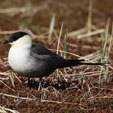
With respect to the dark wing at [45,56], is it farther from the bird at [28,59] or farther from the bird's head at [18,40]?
the bird's head at [18,40]

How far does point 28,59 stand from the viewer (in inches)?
199

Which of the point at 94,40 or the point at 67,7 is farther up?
the point at 67,7

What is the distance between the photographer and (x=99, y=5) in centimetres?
1190

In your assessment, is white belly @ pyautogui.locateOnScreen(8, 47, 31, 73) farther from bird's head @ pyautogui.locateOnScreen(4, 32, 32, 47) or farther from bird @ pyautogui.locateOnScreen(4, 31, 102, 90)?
bird's head @ pyautogui.locateOnScreen(4, 32, 32, 47)

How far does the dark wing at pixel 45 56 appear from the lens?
5.26m

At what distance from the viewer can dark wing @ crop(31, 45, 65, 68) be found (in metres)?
5.26

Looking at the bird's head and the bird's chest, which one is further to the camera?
the bird's head

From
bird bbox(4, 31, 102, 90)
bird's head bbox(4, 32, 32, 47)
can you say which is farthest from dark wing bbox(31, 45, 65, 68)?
bird's head bbox(4, 32, 32, 47)

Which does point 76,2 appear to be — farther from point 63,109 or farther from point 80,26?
point 63,109

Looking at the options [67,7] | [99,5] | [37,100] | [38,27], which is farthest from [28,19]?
[37,100]

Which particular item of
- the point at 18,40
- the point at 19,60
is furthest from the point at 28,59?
the point at 18,40

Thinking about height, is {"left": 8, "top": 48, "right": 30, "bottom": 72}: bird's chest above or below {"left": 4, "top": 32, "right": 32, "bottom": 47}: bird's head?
below

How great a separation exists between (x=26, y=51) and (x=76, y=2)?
22.9 ft

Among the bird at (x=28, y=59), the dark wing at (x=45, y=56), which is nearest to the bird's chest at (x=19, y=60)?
the bird at (x=28, y=59)
